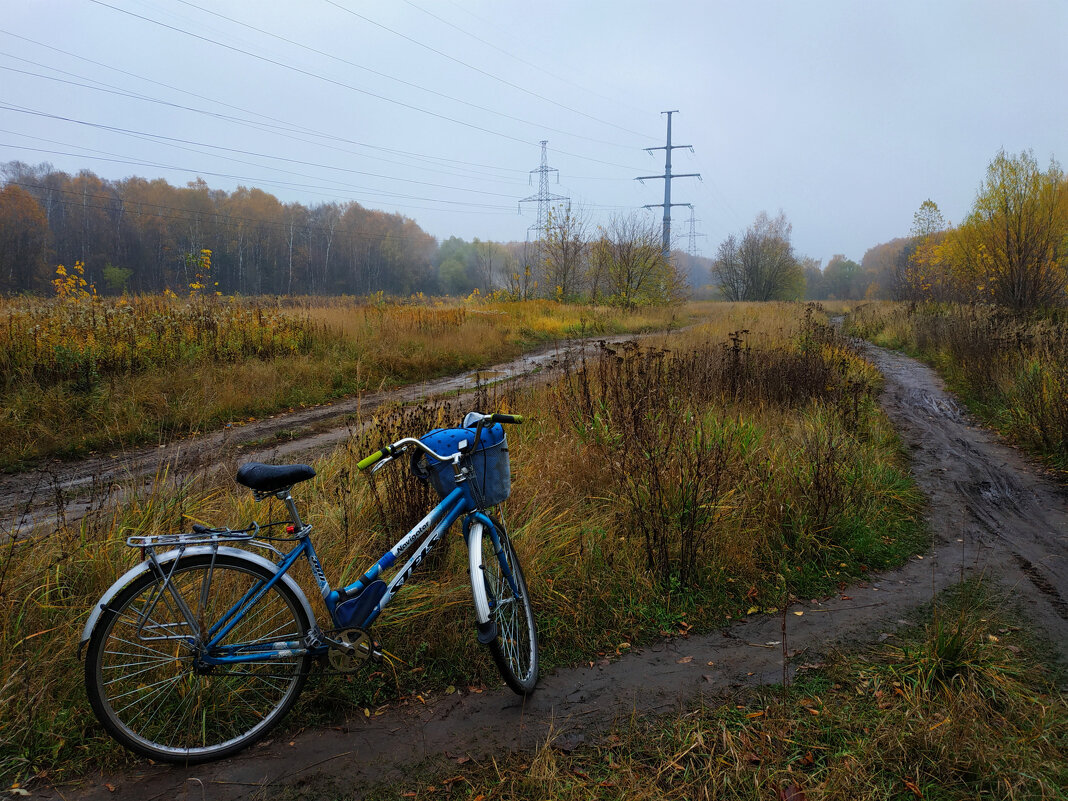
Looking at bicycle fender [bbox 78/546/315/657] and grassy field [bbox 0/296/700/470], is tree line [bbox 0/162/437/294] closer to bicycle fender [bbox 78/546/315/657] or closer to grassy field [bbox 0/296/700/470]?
grassy field [bbox 0/296/700/470]

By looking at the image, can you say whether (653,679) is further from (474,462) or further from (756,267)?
(756,267)

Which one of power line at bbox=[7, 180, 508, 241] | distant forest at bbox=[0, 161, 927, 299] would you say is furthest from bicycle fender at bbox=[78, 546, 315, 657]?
power line at bbox=[7, 180, 508, 241]

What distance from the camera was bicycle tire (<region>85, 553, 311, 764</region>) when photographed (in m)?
2.21

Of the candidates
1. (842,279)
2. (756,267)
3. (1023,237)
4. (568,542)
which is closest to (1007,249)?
(1023,237)

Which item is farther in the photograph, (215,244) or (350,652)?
(215,244)

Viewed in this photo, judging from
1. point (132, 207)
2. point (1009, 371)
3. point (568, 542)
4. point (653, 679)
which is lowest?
point (653, 679)

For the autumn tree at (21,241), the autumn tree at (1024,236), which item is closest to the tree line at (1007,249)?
the autumn tree at (1024,236)

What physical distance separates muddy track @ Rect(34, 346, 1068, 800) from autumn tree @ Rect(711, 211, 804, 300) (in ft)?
159

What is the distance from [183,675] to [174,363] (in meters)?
7.81

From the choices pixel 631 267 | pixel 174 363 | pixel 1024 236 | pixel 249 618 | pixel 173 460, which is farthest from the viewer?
pixel 631 267

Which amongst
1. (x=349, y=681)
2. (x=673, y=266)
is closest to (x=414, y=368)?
(x=349, y=681)

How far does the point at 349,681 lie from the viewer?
9.27ft

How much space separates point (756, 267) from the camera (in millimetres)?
50500

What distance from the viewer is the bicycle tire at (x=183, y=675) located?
2.21m
